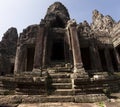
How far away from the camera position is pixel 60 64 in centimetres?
1433

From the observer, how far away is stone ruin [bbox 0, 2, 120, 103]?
357 inches

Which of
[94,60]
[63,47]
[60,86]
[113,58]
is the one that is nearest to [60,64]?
[94,60]

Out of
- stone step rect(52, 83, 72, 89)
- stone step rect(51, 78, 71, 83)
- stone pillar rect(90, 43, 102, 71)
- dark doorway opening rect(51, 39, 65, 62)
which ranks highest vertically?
dark doorway opening rect(51, 39, 65, 62)

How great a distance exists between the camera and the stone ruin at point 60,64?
9062 mm

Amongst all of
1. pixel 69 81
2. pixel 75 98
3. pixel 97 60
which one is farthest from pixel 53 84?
pixel 97 60

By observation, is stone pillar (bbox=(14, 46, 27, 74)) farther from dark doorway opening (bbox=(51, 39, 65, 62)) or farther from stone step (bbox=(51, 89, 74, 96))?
stone step (bbox=(51, 89, 74, 96))

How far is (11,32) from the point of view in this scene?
3441cm

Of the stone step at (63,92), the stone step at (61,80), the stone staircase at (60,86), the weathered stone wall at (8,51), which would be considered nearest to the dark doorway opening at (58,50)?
the stone staircase at (60,86)

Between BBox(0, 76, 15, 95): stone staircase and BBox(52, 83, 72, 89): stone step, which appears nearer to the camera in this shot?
BBox(52, 83, 72, 89): stone step

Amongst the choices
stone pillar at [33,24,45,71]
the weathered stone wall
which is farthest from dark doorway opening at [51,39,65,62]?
the weathered stone wall

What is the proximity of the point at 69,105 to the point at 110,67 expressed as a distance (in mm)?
13189

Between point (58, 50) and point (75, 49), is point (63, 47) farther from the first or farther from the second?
point (75, 49)

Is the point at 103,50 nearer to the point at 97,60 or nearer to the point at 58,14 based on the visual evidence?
the point at 97,60

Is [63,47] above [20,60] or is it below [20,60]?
above
